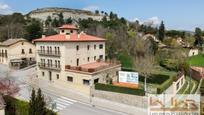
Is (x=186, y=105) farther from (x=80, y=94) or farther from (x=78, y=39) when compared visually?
(x=78, y=39)

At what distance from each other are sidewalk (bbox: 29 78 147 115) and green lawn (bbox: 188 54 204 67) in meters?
43.5

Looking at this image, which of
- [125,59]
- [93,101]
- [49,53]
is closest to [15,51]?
[49,53]

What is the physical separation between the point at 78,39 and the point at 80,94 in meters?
10.9

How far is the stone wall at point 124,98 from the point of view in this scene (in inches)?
1289

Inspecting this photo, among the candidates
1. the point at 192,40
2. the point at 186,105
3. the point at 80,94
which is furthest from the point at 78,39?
the point at 192,40

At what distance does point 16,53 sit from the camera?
57.9m

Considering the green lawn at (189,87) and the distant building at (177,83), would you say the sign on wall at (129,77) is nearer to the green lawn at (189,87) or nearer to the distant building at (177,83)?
the distant building at (177,83)

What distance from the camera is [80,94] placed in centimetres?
3812

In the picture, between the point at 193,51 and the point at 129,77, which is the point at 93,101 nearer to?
the point at 129,77

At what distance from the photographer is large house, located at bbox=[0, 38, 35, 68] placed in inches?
2243

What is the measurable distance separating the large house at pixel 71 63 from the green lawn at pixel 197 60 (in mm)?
35310

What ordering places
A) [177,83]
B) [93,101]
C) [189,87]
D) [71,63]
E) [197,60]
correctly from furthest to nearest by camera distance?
[197,60]
[71,63]
[189,87]
[177,83]
[93,101]

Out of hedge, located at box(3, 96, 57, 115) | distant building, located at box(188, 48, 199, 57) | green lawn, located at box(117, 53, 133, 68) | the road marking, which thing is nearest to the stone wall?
the road marking

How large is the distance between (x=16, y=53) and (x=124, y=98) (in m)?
32.3
